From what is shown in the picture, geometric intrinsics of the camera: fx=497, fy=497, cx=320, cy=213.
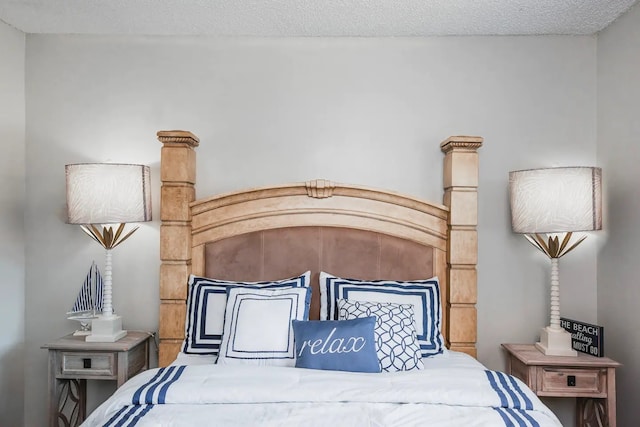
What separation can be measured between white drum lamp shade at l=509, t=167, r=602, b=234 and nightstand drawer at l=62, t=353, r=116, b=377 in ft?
7.51

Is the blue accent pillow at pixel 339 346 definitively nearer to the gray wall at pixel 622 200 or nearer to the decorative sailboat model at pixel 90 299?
Result: the decorative sailboat model at pixel 90 299

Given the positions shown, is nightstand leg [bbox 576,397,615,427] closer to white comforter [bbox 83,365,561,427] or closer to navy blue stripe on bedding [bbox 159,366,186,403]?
white comforter [bbox 83,365,561,427]

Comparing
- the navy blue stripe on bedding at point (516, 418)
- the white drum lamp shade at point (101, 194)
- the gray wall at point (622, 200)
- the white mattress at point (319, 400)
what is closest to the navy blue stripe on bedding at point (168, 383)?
the white mattress at point (319, 400)

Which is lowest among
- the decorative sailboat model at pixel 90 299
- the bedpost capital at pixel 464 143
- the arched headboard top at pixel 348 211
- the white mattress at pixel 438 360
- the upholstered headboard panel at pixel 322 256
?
the white mattress at pixel 438 360

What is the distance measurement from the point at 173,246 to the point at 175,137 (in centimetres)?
61

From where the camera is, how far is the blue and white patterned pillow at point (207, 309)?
2.55m

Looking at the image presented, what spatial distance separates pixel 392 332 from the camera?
7.45 feet

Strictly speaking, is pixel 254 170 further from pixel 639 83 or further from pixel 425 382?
pixel 639 83

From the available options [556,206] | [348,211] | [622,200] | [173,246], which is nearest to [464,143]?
[556,206]

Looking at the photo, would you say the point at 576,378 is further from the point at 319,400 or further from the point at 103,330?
the point at 103,330

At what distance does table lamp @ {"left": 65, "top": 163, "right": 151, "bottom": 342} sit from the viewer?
2.58m

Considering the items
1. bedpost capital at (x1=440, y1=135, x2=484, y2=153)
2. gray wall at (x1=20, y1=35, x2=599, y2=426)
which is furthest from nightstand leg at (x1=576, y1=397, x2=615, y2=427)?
bedpost capital at (x1=440, y1=135, x2=484, y2=153)

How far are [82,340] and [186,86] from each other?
156 cm

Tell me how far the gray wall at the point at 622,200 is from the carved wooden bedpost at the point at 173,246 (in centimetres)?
234
